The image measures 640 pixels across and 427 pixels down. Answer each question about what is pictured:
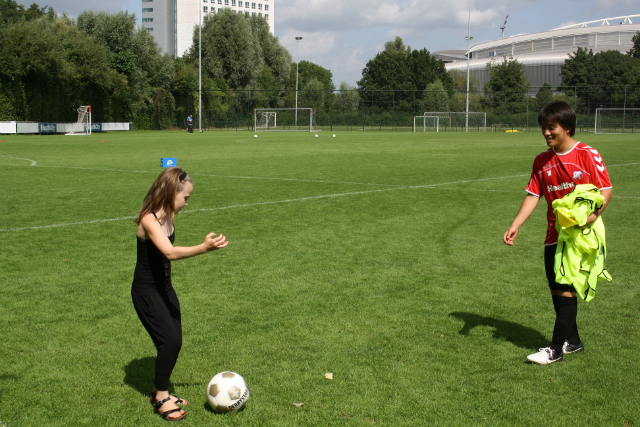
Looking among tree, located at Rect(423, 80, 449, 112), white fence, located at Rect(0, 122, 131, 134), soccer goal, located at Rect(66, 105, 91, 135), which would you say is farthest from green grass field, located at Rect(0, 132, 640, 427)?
tree, located at Rect(423, 80, 449, 112)

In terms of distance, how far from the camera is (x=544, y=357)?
13.9 ft

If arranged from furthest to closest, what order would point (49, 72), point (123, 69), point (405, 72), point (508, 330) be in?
point (405, 72), point (123, 69), point (49, 72), point (508, 330)

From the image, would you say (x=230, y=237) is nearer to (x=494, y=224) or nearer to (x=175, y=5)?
(x=494, y=224)

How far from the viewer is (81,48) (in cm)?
4916

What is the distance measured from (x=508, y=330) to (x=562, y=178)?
4.42ft

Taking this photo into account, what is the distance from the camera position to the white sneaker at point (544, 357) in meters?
4.21

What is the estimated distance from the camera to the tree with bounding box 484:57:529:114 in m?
67.3

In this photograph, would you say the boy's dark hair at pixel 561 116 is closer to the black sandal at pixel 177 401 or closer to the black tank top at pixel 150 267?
the black tank top at pixel 150 267

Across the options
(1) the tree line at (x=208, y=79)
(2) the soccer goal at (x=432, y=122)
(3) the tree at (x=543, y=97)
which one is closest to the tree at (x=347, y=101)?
(1) the tree line at (x=208, y=79)

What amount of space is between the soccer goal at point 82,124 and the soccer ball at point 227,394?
4754cm

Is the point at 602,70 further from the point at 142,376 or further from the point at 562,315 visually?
the point at 142,376

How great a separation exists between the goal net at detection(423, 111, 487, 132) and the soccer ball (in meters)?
65.0

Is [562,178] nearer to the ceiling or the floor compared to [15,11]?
nearer to the floor

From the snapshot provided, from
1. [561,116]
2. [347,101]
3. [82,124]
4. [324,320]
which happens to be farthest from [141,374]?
[347,101]
